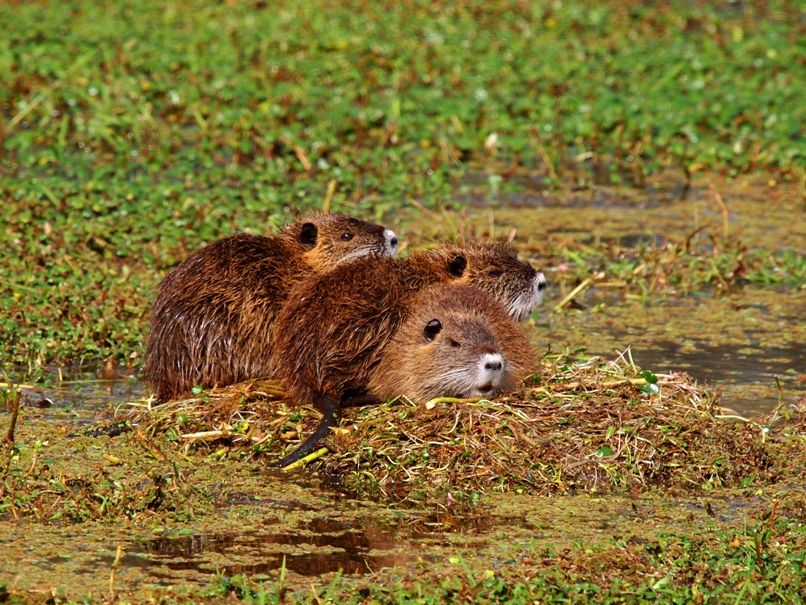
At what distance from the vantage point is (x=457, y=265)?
23.4ft

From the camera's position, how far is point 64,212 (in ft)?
31.3

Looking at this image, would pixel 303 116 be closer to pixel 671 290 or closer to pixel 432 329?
pixel 671 290

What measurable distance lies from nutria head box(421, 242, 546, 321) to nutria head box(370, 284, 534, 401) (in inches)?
18.3

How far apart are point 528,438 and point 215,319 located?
1.53m

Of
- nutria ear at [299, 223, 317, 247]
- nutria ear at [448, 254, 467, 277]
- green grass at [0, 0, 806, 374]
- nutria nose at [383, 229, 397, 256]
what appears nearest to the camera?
nutria ear at [448, 254, 467, 277]

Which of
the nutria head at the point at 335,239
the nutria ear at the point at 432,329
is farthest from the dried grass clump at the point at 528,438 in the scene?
the nutria head at the point at 335,239

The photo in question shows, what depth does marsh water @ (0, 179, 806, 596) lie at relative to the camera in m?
5.07

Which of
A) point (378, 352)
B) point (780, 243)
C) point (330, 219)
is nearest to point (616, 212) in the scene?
point (780, 243)

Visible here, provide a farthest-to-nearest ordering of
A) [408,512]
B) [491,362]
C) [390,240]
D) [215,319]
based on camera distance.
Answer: [390,240] → [215,319] → [491,362] → [408,512]

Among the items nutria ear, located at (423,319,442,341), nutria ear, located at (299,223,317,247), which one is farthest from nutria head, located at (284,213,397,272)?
nutria ear, located at (423,319,442,341)

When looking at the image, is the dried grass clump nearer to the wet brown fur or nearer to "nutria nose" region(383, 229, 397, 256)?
the wet brown fur

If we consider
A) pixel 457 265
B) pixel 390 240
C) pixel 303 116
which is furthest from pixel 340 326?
pixel 303 116

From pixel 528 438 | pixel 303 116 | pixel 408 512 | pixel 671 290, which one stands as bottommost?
pixel 408 512

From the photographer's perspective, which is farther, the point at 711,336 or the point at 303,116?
the point at 303,116
